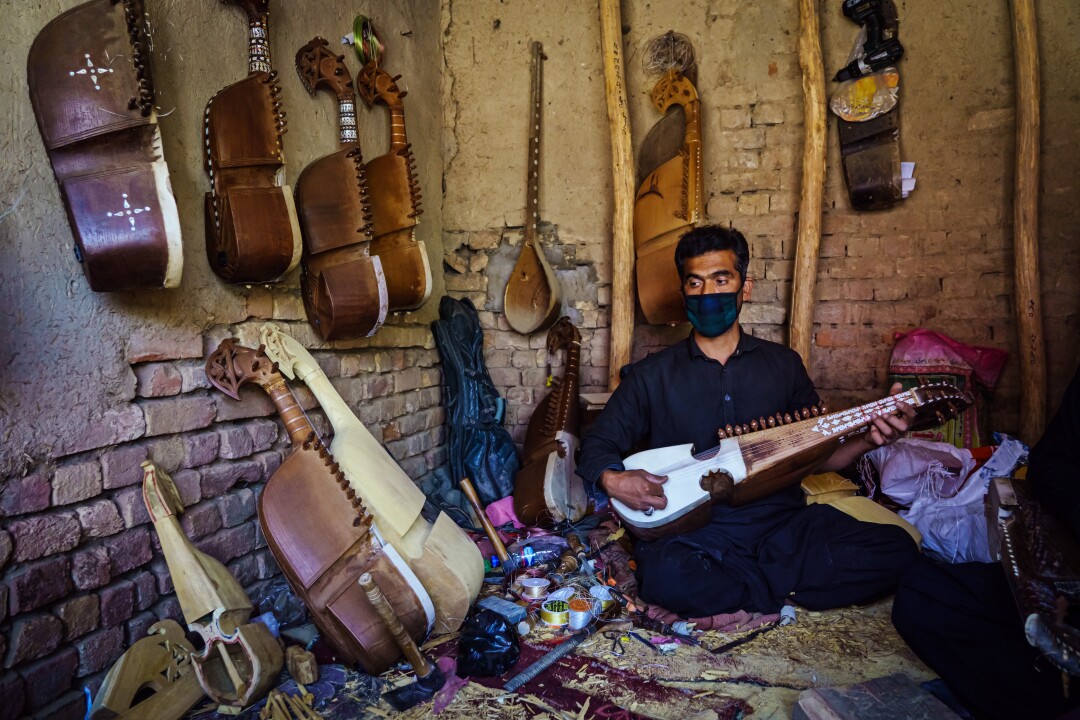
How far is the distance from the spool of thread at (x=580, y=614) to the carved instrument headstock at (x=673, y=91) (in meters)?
2.66

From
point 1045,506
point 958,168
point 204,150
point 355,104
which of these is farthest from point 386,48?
point 1045,506

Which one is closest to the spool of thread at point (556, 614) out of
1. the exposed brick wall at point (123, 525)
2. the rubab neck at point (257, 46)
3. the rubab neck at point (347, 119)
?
the exposed brick wall at point (123, 525)

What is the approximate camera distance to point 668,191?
11.3ft

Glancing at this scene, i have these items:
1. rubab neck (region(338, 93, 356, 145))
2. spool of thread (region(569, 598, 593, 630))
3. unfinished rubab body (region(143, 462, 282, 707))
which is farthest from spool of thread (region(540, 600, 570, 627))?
rubab neck (region(338, 93, 356, 145))

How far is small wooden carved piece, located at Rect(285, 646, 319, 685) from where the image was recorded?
1.98 metres

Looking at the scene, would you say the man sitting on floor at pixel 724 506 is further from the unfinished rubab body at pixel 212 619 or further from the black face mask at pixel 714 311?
the unfinished rubab body at pixel 212 619

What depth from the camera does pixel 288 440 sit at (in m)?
2.53

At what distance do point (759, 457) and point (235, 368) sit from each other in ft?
6.11

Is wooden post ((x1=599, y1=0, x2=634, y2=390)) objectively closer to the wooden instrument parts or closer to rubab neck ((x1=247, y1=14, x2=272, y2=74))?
the wooden instrument parts

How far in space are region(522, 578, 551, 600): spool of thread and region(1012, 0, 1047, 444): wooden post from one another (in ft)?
8.02

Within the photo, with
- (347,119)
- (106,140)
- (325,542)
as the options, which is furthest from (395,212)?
(325,542)

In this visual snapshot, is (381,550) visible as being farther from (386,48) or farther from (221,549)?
(386,48)

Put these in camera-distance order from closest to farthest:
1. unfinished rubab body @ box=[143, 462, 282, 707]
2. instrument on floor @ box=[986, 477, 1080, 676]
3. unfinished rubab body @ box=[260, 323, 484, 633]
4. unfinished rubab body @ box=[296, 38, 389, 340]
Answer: instrument on floor @ box=[986, 477, 1080, 676], unfinished rubab body @ box=[143, 462, 282, 707], unfinished rubab body @ box=[260, 323, 484, 633], unfinished rubab body @ box=[296, 38, 389, 340]

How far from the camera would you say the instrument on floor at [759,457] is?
2.29 m
